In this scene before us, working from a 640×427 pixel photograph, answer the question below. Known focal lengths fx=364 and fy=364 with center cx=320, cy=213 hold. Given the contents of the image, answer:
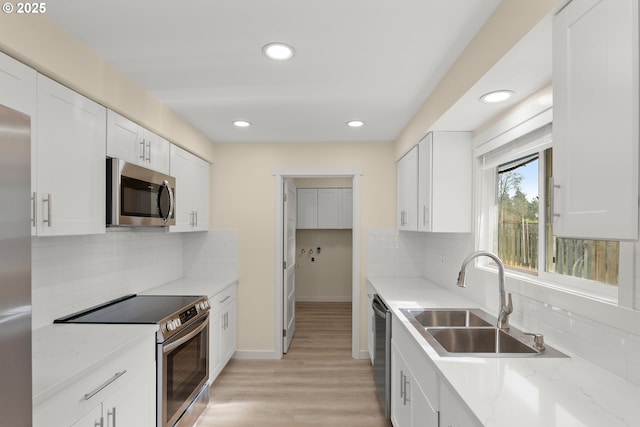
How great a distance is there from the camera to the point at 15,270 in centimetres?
85

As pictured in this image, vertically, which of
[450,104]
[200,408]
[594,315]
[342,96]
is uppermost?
[342,96]

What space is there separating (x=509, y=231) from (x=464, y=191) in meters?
0.48

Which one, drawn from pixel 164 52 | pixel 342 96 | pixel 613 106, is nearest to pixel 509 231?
pixel 342 96

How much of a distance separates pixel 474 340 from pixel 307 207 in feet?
15.2

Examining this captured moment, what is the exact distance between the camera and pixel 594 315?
1.43m

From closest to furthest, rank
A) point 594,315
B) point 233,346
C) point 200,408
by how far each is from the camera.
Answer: point 594,315, point 200,408, point 233,346

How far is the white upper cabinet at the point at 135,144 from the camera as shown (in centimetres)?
214

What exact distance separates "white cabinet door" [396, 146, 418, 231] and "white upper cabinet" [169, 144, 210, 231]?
6.68 ft

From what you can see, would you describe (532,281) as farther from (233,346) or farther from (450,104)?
(233,346)

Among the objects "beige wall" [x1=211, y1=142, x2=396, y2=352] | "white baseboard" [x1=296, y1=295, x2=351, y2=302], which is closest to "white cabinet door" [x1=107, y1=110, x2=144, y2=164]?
"beige wall" [x1=211, y1=142, x2=396, y2=352]

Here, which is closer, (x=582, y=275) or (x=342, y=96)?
(x=582, y=275)

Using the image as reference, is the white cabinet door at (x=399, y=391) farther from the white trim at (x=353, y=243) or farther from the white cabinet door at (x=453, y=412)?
the white trim at (x=353, y=243)

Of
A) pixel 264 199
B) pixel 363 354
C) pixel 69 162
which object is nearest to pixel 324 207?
pixel 264 199

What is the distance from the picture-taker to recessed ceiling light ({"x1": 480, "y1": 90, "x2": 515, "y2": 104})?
1.89 meters
